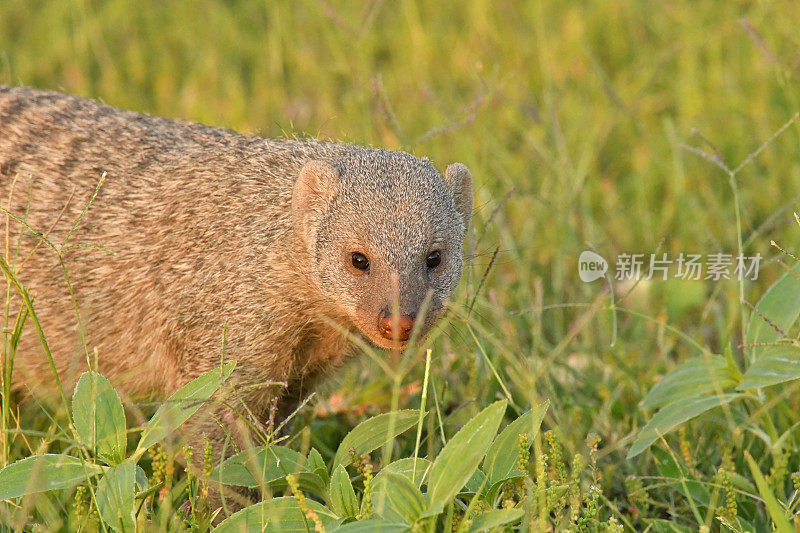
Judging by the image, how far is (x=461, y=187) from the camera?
3318 millimetres

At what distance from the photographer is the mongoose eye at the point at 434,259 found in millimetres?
3062

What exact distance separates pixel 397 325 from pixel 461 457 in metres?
0.52

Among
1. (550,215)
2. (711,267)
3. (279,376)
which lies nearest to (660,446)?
(279,376)

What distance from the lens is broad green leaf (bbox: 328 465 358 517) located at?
7.89ft

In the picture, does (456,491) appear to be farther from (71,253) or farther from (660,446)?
(71,253)

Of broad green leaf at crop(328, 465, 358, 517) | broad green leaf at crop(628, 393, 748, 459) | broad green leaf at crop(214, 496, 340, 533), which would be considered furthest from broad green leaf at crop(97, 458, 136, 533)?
broad green leaf at crop(628, 393, 748, 459)

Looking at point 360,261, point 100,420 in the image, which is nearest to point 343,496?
point 100,420

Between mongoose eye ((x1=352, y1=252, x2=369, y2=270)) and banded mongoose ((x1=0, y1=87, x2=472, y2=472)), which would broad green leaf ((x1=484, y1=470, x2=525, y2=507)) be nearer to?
banded mongoose ((x1=0, y1=87, x2=472, y2=472))

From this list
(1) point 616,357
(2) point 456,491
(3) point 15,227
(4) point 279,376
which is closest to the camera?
(2) point 456,491

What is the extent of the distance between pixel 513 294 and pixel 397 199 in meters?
1.56

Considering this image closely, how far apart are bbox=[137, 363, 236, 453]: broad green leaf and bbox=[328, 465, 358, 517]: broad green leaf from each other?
0.39 meters

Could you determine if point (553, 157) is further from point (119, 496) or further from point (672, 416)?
point (119, 496)

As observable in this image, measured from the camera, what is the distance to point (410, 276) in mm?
2916

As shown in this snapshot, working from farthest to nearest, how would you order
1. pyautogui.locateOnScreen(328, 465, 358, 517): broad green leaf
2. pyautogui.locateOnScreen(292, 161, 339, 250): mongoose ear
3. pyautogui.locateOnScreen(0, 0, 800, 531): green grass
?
pyautogui.locateOnScreen(0, 0, 800, 531): green grass, pyautogui.locateOnScreen(292, 161, 339, 250): mongoose ear, pyautogui.locateOnScreen(328, 465, 358, 517): broad green leaf
